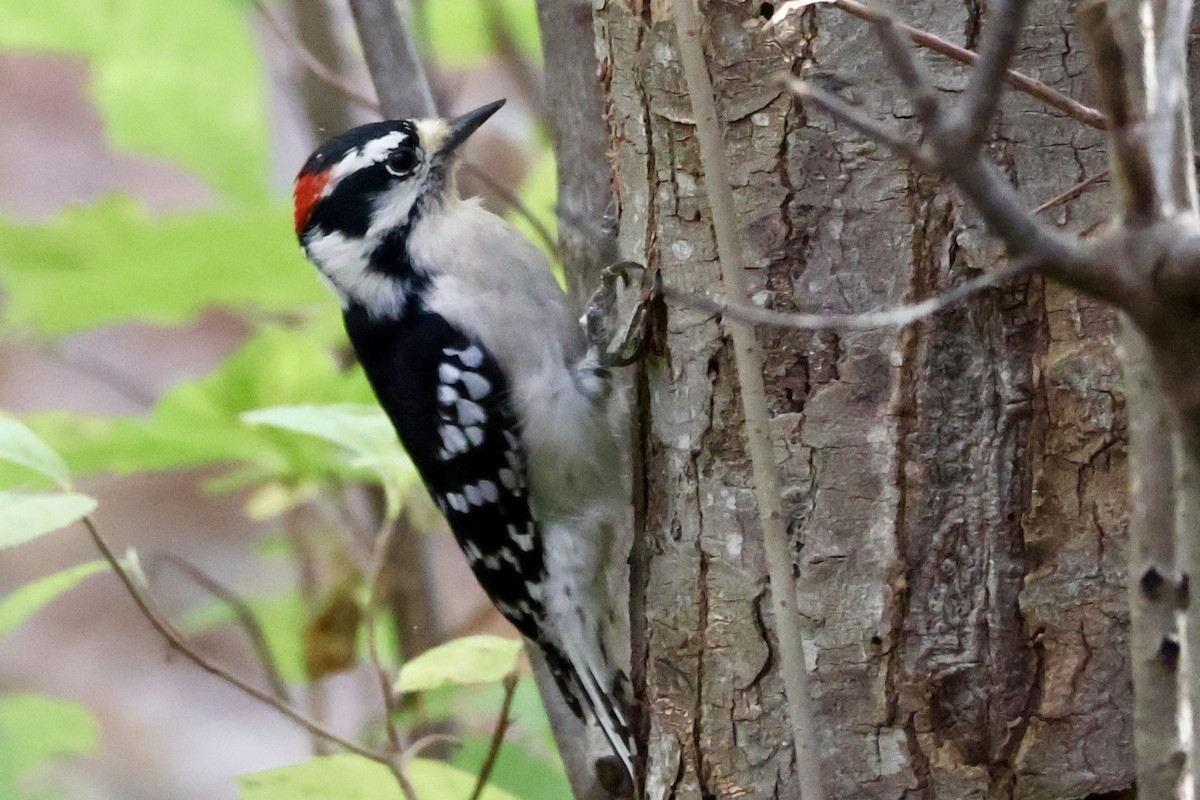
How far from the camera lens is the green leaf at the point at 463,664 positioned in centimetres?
173

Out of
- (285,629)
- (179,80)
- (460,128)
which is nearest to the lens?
(460,128)

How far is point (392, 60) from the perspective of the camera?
7.46 feet

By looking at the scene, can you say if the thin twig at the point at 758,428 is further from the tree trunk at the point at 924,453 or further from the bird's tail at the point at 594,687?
the bird's tail at the point at 594,687

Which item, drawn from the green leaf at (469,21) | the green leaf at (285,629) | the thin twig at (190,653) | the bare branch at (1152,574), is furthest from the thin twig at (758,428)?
the green leaf at (469,21)

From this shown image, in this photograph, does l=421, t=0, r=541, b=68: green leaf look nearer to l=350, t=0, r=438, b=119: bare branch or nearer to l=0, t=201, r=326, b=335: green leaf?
l=350, t=0, r=438, b=119: bare branch

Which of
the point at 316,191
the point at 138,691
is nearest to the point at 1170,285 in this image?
the point at 316,191

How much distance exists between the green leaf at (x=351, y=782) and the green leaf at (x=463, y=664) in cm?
11

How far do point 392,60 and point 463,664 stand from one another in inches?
42.8

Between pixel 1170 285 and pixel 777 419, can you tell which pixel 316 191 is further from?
pixel 1170 285

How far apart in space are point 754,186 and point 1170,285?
85 cm

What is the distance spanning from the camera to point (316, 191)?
2449mm

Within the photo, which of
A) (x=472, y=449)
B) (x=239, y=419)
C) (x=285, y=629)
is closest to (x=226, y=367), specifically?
(x=239, y=419)

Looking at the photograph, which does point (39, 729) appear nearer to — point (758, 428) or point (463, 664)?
point (463, 664)

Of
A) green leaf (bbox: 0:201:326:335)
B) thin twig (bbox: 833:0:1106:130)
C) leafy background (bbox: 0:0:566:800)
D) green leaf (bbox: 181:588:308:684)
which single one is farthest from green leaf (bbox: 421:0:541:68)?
thin twig (bbox: 833:0:1106:130)
